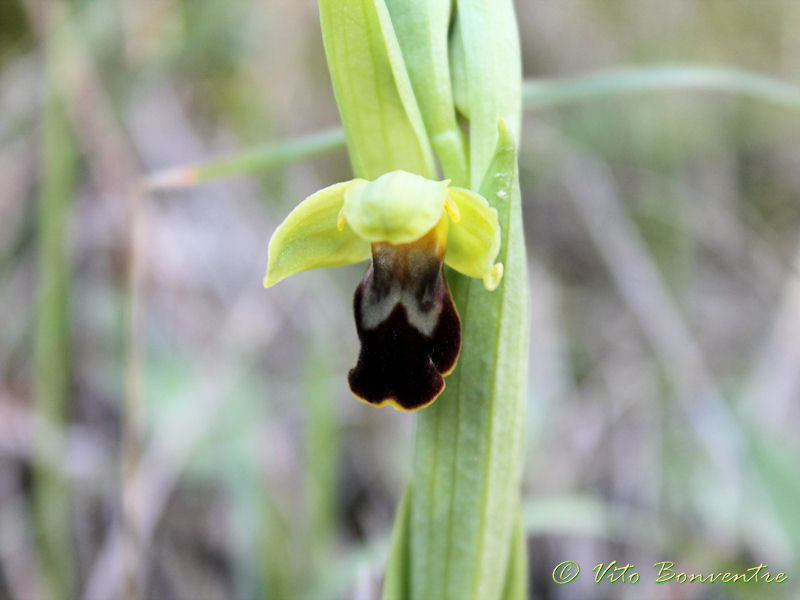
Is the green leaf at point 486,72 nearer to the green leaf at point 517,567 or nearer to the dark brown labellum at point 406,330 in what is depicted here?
the dark brown labellum at point 406,330

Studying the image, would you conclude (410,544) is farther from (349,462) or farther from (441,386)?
(349,462)

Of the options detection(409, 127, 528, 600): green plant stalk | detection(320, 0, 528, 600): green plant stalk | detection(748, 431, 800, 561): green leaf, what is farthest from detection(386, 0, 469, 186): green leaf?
detection(748, 431, 800, 561): green leaf

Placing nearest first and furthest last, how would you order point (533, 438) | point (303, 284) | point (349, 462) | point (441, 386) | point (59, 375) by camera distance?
point (441, 386) → point (59, 375) → point (533, 438) → point (349, 462) → point (303, 284)

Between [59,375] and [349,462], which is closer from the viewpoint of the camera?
[59,375]

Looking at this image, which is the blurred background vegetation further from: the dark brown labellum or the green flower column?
the dark brown labellum

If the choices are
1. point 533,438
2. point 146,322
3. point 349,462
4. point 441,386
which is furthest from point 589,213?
point 441,386

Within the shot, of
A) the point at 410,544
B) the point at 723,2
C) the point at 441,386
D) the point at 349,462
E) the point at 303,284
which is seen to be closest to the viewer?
the point at 441,386
